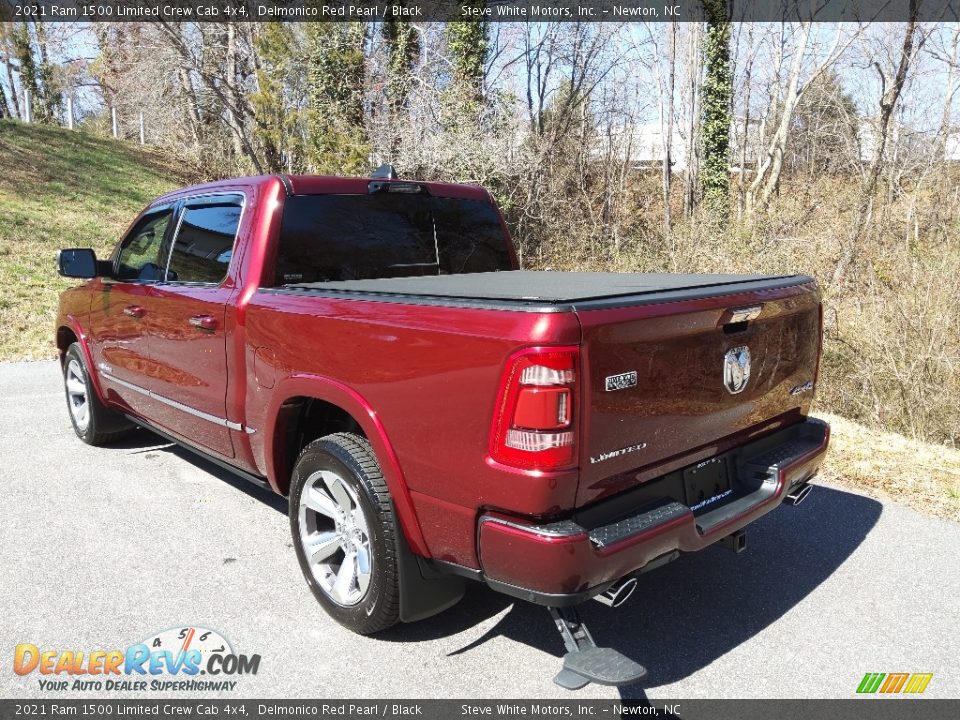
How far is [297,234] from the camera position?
3.81 metres

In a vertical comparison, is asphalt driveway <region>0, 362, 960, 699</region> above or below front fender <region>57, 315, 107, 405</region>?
below

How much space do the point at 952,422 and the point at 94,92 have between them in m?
47.5

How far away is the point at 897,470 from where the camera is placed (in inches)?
206

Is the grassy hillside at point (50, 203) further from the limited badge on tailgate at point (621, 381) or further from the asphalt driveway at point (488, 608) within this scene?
the limited badge on tailgate at point (621, 381)

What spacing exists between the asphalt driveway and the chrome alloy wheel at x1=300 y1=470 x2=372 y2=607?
0.65ft

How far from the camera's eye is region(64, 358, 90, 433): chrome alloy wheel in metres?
5.97

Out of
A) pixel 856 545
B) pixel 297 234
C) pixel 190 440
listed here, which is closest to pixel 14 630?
pixel 190 440

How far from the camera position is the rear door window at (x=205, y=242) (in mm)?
3967

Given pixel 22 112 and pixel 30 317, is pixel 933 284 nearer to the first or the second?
pixel 30 317

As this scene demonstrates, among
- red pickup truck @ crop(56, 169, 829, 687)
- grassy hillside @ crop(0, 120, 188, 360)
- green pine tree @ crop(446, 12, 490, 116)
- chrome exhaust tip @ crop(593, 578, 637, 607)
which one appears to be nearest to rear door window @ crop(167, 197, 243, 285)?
red pickup truck @ crop(56, 169, 829, 687)

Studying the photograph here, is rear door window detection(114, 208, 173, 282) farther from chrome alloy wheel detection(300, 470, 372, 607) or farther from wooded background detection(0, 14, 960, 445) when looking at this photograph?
wooded background detection(0, 14, 960, 445)

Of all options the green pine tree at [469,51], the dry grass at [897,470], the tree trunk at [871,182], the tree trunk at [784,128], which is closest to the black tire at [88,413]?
the dry grass at [897,470]

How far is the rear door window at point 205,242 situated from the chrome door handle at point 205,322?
0.64ft

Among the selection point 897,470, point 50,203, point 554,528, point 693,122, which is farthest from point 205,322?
point 693,122
